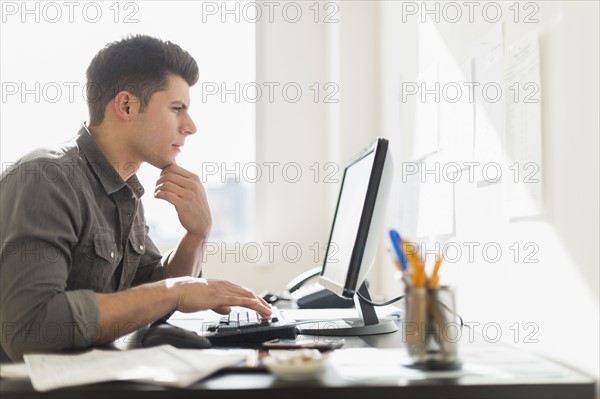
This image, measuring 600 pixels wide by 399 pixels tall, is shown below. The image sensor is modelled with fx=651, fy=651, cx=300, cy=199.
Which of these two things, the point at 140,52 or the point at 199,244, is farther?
the point at 199,244

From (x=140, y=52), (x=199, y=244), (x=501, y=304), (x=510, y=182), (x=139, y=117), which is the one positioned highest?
(x=140, y=52)

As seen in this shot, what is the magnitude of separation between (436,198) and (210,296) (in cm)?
89

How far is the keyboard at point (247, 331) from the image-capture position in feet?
3.77

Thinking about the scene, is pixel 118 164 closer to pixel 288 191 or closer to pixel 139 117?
pixel 139 117

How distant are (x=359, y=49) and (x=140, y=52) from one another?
1534 millimetres

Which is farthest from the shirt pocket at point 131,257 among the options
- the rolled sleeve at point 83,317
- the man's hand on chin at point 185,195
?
the rolled sleeve at point 83,317

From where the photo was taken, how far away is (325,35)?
313cm

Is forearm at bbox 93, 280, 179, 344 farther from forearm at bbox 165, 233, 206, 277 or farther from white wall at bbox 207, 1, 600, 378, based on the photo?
white wall at bbox 207, 1, 600, 378

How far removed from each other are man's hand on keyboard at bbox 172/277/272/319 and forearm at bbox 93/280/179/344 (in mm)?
21

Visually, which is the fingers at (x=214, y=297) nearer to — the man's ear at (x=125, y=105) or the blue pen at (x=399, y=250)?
the blue pen at (x=399, y=250)

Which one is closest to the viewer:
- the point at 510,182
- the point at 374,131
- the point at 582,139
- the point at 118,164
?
the point at 582,139

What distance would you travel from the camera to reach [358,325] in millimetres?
1368

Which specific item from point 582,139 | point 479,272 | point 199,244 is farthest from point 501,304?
point 199,244

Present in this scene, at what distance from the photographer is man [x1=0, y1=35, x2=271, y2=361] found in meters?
1.04
